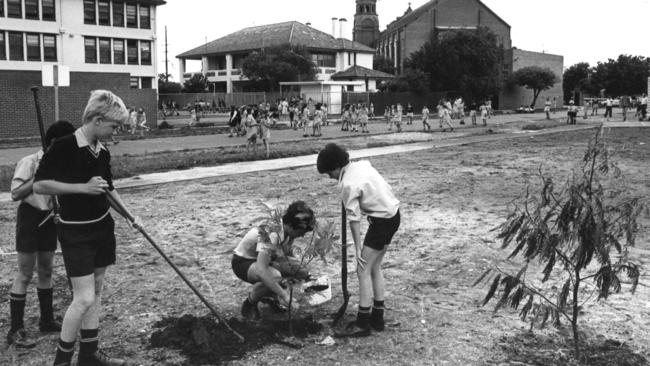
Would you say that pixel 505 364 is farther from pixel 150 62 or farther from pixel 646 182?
pixel 150 62

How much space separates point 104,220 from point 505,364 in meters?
2.72

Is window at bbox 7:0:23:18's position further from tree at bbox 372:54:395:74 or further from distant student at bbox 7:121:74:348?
tree at bbox 372:54:395:74

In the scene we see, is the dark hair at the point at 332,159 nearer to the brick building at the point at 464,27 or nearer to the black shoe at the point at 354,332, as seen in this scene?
the black shoe at the point at 354,332

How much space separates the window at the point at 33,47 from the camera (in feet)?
155

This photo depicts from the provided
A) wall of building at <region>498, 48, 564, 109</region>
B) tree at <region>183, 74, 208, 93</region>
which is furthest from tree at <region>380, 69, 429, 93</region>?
tree at <region>183, 74, 208, 93</region>

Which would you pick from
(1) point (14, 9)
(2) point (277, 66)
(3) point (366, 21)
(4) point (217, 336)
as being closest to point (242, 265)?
(4) point (217, 336)

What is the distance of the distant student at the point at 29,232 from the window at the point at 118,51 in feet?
164

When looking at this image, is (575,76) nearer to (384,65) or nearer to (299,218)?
(384,65)

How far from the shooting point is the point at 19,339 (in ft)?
15.1

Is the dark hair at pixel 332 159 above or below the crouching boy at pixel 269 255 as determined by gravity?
above

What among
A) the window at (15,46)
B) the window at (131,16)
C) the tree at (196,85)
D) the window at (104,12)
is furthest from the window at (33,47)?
the tree at (196,85)

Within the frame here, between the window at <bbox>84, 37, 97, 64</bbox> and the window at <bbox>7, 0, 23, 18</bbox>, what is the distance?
5170mm

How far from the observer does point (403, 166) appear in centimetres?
1625

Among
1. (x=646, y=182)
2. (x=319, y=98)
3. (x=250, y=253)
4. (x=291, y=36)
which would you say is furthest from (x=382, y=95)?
(x=250, y=253)
